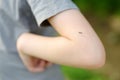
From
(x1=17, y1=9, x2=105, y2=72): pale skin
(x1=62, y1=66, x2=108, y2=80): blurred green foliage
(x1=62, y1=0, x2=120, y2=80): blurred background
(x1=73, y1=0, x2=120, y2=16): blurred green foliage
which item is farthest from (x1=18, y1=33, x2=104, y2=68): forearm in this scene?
(x1=73, y1=0, x2=120, y2=16): blurred green foliage

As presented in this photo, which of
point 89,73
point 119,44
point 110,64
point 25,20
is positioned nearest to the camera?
point 25,20

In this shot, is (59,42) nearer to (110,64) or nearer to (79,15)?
(79,15)

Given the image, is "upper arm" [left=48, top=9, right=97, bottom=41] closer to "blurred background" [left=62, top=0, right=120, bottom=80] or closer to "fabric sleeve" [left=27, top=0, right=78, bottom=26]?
"fabric sleeve" [left=27, top=0, right=78, bottom=26]

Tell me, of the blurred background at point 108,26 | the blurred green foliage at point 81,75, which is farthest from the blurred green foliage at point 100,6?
the blurred green foliage at point 81,75

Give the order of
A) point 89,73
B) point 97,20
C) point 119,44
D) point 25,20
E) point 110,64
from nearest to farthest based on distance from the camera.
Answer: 1. point 25,20
2. point 89,73
3. point 110,64
4. point 119,44
5. point 97,20

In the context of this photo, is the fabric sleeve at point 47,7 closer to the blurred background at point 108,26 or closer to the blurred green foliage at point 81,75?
the blurred green foliage at point 81,75

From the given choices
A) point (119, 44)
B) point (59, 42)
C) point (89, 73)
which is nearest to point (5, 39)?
point (59, 42)
